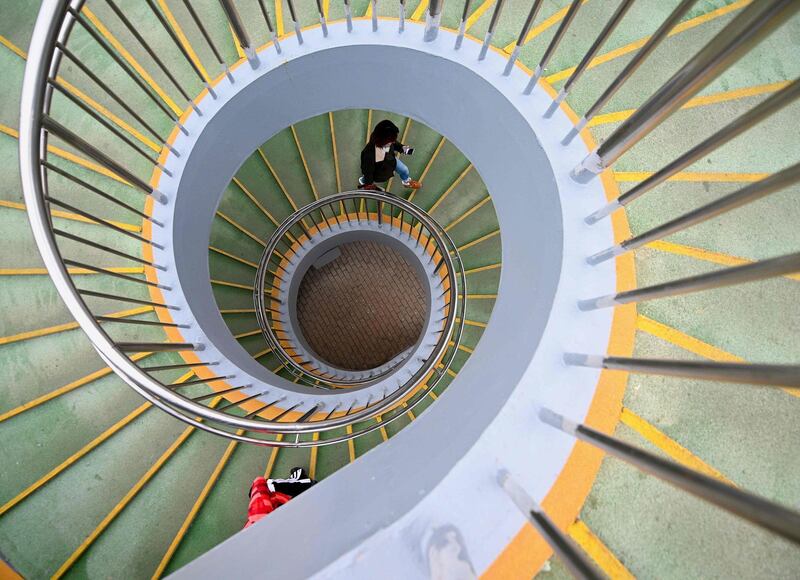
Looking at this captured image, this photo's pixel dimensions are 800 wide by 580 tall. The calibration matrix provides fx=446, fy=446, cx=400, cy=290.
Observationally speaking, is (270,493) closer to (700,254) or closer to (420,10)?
(700,254)

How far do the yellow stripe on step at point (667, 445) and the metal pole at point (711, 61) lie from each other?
1.03 meters

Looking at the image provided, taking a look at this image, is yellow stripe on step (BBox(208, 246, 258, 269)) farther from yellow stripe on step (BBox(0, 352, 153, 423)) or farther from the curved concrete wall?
yellow stripe on step (BBox(0, 352, 153, 423))

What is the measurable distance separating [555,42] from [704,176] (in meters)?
0.94

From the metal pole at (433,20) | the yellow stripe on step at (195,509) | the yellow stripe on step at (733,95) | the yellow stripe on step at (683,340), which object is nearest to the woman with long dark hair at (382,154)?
the metal pole at (433,20)

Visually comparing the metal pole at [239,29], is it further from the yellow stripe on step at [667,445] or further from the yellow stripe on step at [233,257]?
the yellow stripe on step at [667,445]

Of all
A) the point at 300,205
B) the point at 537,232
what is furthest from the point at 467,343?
the point at 537,232

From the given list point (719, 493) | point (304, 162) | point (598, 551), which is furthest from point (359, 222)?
point (719, 493)

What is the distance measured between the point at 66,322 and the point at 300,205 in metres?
2.69

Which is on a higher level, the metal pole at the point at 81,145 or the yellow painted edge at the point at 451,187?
the metal pole at the point at 81,145

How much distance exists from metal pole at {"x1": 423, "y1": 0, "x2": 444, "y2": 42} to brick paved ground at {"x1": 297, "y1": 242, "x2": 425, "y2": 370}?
403cm

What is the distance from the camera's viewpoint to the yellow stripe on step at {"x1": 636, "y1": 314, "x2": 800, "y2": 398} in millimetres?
1782

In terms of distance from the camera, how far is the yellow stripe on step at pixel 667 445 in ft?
5.38

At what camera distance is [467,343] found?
16.9ft

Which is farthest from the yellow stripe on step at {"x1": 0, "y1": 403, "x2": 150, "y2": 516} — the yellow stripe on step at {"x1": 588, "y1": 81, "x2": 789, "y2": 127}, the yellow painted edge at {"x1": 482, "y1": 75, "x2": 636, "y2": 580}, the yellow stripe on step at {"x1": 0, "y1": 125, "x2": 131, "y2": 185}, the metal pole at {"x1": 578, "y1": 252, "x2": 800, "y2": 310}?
the yellow stripe on step at {"x1": 588, "y1": 81, "x2": 789, "y2": 127}
